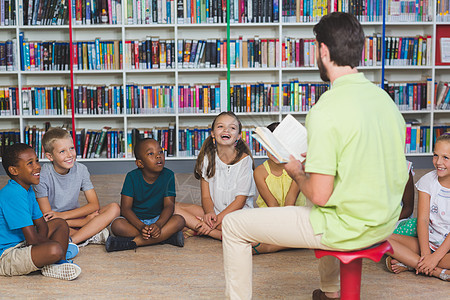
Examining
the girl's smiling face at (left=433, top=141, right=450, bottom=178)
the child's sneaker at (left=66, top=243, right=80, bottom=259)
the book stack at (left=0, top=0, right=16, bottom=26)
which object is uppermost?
the book stack at (left=0, top=0, right=16, bottom=26)

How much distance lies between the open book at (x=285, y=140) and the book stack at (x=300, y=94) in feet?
10.2

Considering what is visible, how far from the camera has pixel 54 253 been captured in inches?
97.6

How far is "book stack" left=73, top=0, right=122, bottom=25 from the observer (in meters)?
4.86

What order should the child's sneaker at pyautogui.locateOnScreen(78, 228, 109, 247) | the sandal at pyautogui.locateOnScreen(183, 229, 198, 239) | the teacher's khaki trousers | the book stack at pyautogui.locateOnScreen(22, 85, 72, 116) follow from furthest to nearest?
the book stack at pyautogui.locateOnScreen(22, 85, 72, 116) < the sandal at pyautogui.locateOnScreen(183, 229, 198, 239) < the child's sneaker at pyautogui.locateOnScreen(78, 228, 109, 247) < the teacher's khaki trousers

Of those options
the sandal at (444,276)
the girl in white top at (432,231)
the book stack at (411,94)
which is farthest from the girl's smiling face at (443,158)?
the book stack at (411,94)

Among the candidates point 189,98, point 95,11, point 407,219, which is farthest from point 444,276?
point 95,11

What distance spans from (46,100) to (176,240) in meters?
2.50

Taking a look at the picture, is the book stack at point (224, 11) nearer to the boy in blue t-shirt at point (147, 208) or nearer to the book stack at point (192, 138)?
the book stack at point (192, 138)

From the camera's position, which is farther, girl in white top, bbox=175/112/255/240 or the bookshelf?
the bookshelf

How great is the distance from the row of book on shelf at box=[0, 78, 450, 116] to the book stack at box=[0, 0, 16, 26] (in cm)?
56

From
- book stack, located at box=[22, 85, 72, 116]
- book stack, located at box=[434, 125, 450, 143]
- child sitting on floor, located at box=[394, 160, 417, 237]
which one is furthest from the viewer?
book stack, located at box=[434, 125, 450, 143]

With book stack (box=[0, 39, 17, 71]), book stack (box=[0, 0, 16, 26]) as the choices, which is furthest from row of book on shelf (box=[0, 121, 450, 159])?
book stack (box=[0, 0, 16, 26])

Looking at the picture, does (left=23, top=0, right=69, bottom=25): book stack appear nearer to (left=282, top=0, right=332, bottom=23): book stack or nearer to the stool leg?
(left=282, top=0, right=332, bottom=23): book stack

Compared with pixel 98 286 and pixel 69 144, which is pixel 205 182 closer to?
pixel 69 144
